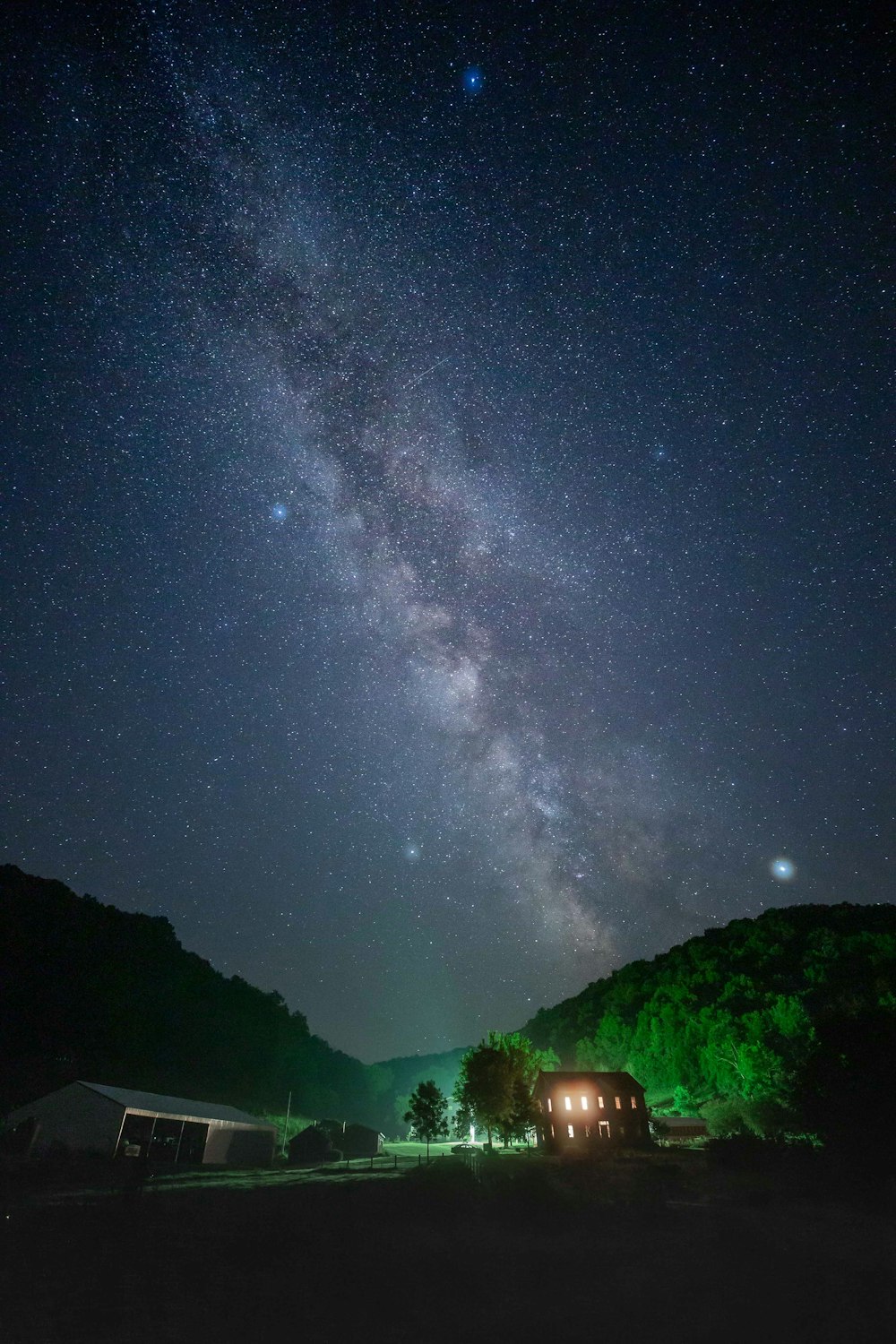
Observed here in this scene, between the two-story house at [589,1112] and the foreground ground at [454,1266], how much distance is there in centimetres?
3488

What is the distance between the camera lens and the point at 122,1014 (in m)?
83.3

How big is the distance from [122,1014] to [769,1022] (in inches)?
2961

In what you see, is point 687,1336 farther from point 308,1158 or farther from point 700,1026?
point 700,1026

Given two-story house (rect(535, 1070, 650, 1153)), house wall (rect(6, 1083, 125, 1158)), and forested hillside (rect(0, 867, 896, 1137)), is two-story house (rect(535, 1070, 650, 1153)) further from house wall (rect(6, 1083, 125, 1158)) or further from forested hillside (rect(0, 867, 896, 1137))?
house wall (rect(6, 1083, 125, 1158))

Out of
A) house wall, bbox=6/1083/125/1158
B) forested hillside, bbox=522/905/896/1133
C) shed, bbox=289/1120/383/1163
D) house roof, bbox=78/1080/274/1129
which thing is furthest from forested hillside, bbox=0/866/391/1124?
forested hillside, bbox=522/905/896/1133

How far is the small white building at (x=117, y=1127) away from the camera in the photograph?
42844 millimetres

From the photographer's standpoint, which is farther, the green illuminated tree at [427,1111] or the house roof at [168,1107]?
the green illuminated tree at [427,1111]

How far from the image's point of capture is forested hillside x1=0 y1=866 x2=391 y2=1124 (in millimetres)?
71562

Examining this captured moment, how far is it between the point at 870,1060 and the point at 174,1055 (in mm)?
95484

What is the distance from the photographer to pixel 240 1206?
1128 inches

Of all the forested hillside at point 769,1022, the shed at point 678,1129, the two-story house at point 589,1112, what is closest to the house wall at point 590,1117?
the two-story house at point 589,1112

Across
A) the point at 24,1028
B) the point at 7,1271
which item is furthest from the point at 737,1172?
the point at 24,1028

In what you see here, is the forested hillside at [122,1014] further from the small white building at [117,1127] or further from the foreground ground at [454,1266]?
the foreground ground at [454,1266]

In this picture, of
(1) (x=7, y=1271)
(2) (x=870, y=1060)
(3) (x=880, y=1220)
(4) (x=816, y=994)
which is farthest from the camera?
(4) (x=816, y=994)
